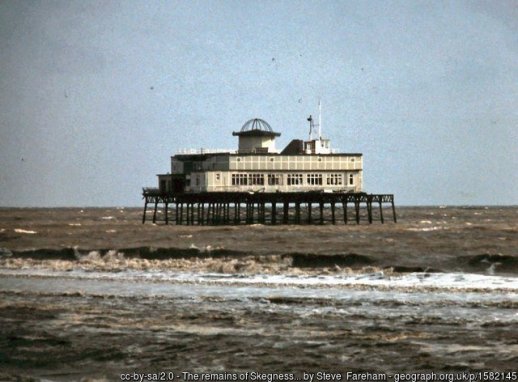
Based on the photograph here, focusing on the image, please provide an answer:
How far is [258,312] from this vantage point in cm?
2845

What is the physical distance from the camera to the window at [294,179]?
8944 centimetres

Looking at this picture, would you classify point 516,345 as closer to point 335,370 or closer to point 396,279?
point 335,370

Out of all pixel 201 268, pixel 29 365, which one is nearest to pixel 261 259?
pixel 201 268

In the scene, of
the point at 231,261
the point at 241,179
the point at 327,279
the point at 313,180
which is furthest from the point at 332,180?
the point at 327,279

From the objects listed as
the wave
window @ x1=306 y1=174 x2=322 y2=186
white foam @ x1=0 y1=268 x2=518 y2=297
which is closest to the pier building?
window @ x1=306 y1=174 x2=322 y2=186

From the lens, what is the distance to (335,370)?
19391 millimetres

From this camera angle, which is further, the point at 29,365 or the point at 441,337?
the point at 441,337

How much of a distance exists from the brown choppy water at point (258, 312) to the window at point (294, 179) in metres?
31.2

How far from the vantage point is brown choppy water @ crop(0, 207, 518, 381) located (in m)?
20.4

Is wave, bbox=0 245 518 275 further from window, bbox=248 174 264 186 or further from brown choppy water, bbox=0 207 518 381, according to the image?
window, bbox=248 174 264 186

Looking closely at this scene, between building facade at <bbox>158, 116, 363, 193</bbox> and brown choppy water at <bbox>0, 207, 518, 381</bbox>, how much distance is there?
30877 millimetres

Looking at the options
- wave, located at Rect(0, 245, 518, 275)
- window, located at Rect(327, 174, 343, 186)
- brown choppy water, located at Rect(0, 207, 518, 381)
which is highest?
window, located at Rect(327, 174, 343, 186)

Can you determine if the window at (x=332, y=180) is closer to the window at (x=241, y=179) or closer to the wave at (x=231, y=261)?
the window at (x=241, y=179)

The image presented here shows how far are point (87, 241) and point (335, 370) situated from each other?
54671 millimetres
